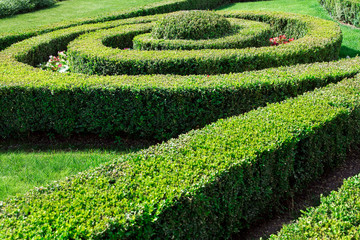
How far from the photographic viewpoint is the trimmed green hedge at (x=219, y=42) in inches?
434

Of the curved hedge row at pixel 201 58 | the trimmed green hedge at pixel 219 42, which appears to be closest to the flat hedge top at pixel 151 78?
the curved hedge row at pixel 201 58

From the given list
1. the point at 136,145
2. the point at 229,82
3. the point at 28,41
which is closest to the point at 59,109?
the point at 136,145

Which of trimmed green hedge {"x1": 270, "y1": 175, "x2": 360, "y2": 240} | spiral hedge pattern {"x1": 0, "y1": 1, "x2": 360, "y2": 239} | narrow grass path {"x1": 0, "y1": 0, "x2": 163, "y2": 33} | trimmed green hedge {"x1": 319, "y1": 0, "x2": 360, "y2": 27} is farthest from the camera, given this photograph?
narrow grass path {"x1": 0, "y1": 0, "x2": 163, "y2": 33}

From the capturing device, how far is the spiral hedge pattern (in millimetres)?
3873

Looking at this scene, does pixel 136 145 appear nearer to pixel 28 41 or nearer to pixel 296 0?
pixel 28 41

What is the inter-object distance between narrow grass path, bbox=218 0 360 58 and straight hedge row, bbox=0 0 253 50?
2.74 metres

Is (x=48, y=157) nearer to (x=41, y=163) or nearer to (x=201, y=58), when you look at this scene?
(x=41, y=163)

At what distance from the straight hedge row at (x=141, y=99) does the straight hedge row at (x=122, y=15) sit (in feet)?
21.8

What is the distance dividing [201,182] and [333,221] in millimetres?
1538

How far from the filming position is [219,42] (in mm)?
11055

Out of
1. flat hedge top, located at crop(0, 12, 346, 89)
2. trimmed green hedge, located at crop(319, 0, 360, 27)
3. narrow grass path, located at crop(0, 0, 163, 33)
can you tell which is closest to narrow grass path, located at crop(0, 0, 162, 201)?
flat hedge top, located at crop(0, 12, 346, 89)

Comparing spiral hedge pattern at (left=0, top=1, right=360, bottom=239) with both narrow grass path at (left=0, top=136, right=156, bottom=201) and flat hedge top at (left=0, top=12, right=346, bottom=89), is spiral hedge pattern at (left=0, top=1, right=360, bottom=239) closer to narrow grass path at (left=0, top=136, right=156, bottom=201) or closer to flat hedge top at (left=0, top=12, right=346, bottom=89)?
flat hedge top at (left=0, top=12, right=346, bottom=89)

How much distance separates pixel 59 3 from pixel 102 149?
25584 mm

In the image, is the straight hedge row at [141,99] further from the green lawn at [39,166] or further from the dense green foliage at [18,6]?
the dense green foliage at [18,6]
